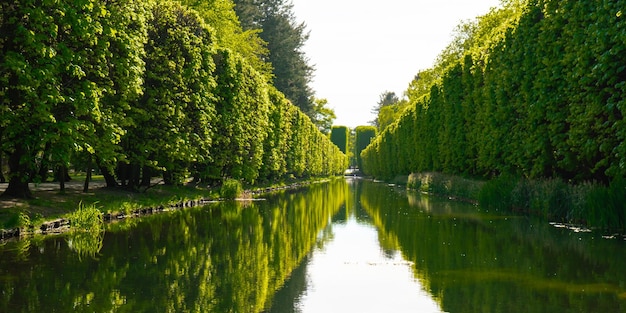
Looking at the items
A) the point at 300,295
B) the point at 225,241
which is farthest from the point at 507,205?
the point at 300,295

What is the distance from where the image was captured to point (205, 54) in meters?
24.8

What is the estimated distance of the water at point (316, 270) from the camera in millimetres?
6266

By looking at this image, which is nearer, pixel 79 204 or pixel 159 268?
pixel 159 268

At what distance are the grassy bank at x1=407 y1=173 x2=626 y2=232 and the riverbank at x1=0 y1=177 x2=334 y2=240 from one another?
10.2m

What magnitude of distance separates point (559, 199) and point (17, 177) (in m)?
13.2

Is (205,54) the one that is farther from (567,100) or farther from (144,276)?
(144,276)

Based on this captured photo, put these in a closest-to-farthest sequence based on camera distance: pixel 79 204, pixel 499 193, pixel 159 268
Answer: pixel 159 268 < pixel 79 204 < pixel 499 193

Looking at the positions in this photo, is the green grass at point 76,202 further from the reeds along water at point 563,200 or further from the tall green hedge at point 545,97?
the tall green hedge at point 545,97

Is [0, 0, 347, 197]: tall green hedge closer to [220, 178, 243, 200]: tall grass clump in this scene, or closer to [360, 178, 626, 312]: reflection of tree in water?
[220, 178, 243, 200]: tall grass clump

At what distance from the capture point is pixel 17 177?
1491 centimetres

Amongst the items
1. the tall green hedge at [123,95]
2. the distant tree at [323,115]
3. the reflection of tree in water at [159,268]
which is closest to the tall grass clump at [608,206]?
the reflection of tree in water at [159,268]

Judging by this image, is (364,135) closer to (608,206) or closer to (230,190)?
(230,190)

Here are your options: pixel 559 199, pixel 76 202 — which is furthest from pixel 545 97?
pixel 76 202

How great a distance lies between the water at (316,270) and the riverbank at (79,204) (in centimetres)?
109
